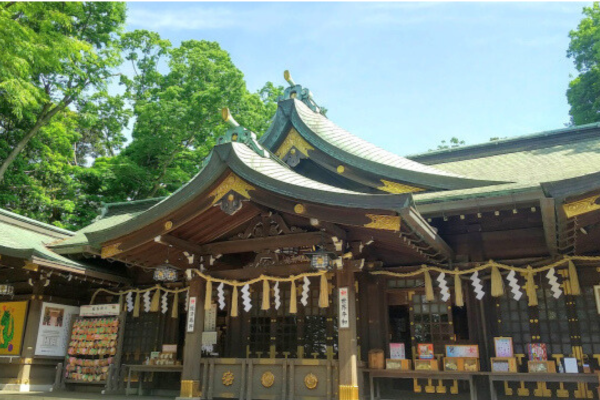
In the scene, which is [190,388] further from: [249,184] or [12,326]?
[12,326]

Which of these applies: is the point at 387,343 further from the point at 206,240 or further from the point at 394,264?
the point at 206,240

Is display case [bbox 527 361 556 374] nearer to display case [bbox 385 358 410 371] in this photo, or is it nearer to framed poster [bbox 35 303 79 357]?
display case [bbox 385 358 410 371]

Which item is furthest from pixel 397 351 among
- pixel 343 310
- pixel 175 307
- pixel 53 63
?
pixel 53 63

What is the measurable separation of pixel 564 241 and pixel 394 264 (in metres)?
3.54

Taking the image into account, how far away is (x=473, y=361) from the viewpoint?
31.7 feet

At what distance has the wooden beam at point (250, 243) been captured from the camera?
9.74m

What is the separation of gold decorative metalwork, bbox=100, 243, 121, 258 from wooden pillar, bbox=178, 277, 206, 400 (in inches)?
68.3

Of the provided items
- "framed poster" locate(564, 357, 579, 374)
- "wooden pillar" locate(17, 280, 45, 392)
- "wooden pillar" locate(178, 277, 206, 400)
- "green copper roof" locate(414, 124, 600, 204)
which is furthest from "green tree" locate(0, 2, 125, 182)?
"framed poster" locate(564, 357, 579, 374)

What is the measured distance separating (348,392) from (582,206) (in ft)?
16.1

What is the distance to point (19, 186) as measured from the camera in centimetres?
2495

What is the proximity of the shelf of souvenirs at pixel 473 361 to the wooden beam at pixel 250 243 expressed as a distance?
283cm

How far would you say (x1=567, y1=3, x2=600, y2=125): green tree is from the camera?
2450 centimetres

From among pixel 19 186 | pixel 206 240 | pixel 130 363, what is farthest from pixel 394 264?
pixel 19 186

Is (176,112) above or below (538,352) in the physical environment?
above
